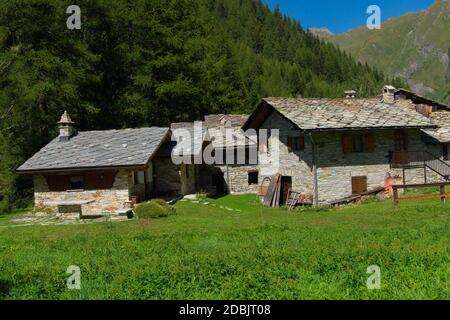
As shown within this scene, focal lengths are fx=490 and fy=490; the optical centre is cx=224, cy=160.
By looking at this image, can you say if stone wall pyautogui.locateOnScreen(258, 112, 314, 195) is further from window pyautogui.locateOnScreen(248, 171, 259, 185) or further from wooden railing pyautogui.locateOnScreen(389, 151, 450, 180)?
wooden railing pyautogui.locateOnScreen(389, 151, 450, 180)

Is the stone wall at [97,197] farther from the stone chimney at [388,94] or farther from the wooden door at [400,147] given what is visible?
the stone chimney at [388,94]

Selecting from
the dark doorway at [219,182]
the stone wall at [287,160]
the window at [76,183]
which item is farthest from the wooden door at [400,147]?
the window at [76,183]

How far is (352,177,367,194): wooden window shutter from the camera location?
99.0 ft

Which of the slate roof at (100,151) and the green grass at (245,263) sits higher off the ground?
the slate roof at (100,151)

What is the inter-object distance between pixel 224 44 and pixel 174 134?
126 ft

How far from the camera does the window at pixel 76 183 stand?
96.3 feet

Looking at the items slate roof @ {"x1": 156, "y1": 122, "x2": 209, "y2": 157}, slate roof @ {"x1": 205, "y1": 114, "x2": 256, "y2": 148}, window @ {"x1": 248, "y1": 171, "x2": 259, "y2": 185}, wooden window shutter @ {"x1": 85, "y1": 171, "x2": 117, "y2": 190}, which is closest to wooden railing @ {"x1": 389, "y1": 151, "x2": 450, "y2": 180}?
window @ {"x1": 248, "y1": 171, "x2": 259, "y2": 185}

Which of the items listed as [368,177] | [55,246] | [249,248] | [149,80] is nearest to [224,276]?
[249,248]

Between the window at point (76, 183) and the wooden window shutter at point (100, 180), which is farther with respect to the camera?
the window at point (76, 183)

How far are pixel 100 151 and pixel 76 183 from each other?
2402 mm

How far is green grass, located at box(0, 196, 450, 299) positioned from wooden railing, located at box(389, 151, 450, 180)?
12.9 meters

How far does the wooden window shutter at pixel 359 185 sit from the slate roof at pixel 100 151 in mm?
12262

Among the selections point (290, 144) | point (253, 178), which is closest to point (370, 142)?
point (290, 144)

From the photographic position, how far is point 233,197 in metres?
36.2
